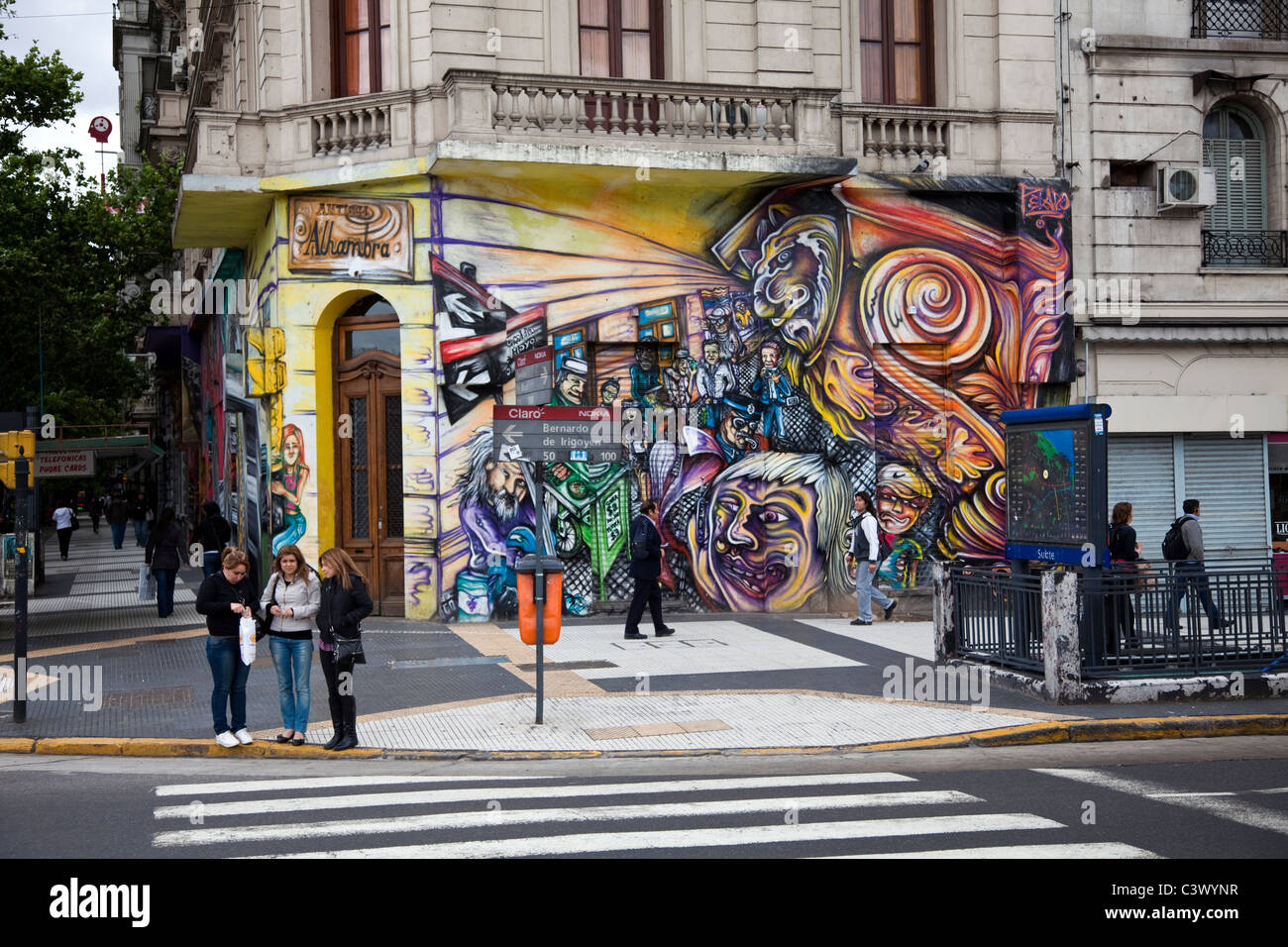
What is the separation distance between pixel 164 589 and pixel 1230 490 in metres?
16.4

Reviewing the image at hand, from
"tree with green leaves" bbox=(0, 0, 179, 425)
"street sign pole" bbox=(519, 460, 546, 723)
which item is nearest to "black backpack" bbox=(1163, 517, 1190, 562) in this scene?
"street sign pole" bbox=(519, 460, 546, 723)

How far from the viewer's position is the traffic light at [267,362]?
19.7 meters

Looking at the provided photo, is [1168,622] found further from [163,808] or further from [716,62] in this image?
[716,62]

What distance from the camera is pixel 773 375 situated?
20016 millimetres

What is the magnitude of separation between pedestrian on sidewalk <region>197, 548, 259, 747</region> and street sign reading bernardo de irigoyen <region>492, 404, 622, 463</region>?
246 centimetres

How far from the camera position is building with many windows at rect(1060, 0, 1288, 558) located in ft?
69.8

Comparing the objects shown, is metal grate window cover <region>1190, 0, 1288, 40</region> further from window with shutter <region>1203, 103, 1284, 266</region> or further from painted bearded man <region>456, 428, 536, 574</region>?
painted bearded man <region>456, 428, 536, 574</region>

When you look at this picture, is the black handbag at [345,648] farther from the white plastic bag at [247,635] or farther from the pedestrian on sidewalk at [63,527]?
the pedestrian on sidewalk at [63,527]

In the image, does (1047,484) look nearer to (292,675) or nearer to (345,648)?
(345,648)

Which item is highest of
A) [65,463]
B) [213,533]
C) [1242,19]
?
[1242,19]

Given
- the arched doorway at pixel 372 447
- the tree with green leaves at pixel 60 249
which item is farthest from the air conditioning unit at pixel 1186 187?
the tree with green leaves at pixel 60 249

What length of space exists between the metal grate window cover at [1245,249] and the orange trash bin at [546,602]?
14147mm

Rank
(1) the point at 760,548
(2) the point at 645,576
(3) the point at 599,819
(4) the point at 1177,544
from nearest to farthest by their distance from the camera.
→ (3) the point at 599,819 → (2) the point at 645,576 → (4) the point at 1177,544 → (1) the point at 760,548

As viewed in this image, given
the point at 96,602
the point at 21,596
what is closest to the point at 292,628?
the point at 21,596
